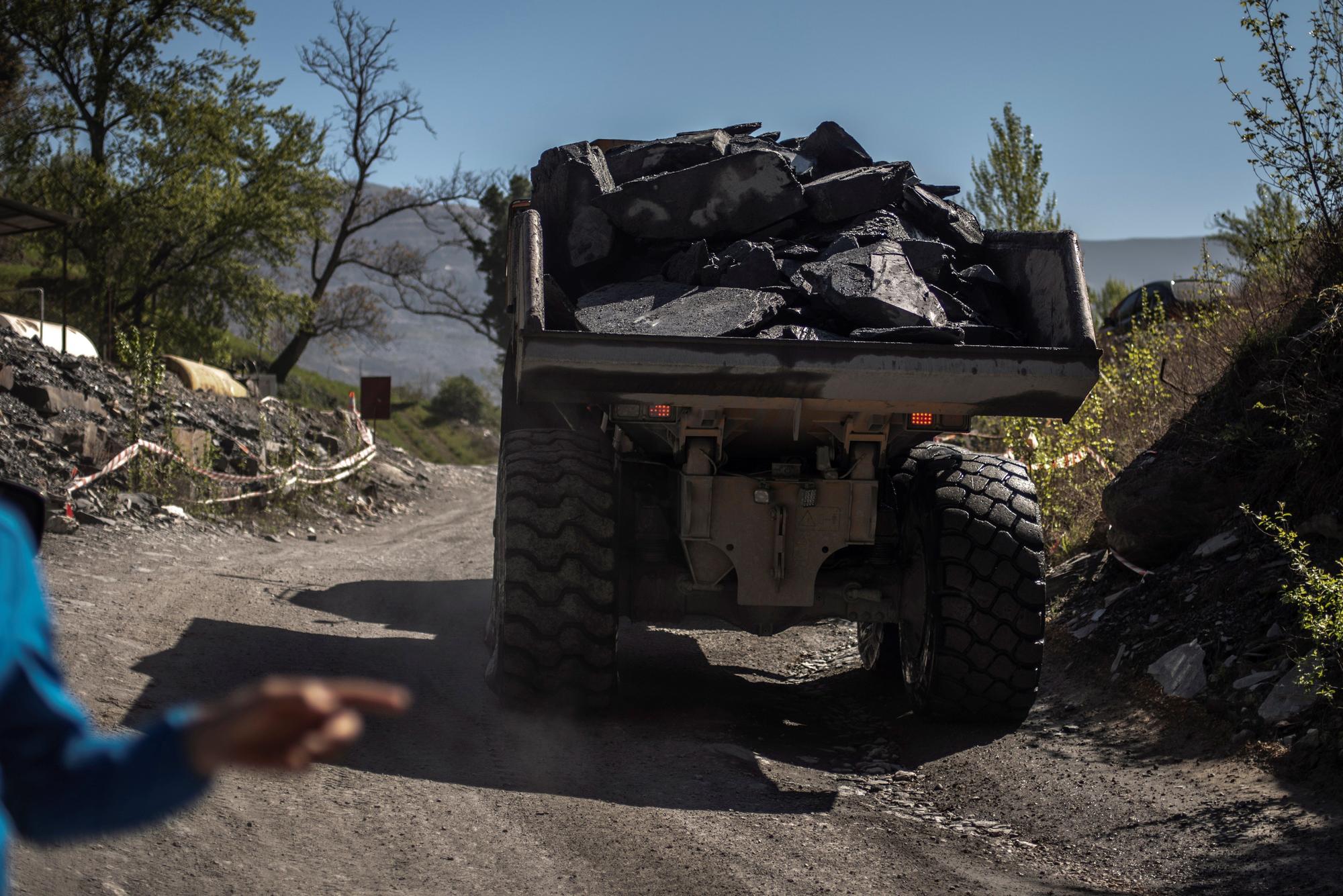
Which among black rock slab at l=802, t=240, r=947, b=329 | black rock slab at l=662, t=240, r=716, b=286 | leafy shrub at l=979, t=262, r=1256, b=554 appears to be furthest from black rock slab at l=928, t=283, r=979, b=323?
leafy shrub at l=979, t=262, r=1256, b=554

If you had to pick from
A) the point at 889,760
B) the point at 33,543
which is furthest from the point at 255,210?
the point at 33,543

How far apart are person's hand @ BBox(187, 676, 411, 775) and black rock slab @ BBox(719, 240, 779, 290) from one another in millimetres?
4881

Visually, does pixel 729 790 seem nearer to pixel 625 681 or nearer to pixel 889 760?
pixel 889 760

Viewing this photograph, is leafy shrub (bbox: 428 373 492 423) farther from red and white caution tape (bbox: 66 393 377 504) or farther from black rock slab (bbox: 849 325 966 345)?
black rock slab (bbox: 849 325 966 345)

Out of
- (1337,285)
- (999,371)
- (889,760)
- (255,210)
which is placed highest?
(255,210)

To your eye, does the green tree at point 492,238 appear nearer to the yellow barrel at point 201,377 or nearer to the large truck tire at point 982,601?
the yellow barrel at point 201,377

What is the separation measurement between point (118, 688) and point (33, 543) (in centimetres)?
470

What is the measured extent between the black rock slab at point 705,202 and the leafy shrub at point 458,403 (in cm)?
3763

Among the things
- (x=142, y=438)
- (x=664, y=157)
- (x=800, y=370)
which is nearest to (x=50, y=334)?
(x=142, y=438)

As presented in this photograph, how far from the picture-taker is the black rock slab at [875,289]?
18.8ft

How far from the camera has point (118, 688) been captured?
19.2 ft

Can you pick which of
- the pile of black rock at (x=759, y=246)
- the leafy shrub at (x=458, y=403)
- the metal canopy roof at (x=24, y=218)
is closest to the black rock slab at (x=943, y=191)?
the pile of black rock at (x=759, y=246)

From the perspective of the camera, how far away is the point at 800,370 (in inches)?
213

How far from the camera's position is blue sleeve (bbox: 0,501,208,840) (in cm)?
145
